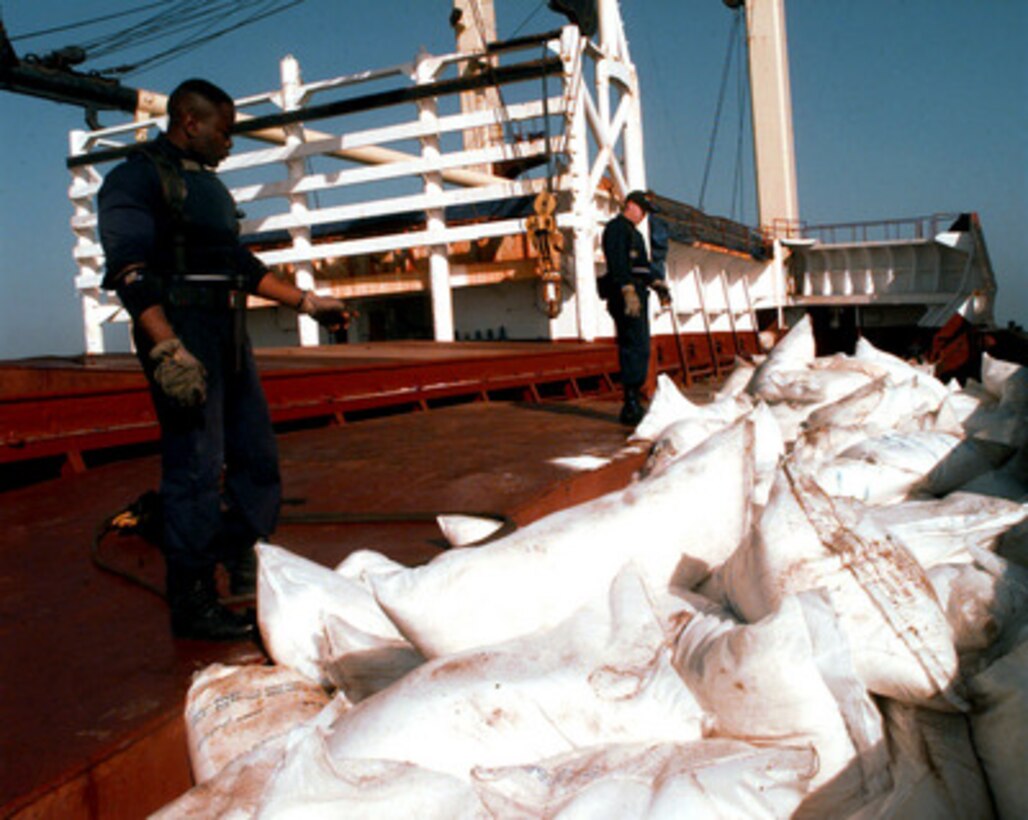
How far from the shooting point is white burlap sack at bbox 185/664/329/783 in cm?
133

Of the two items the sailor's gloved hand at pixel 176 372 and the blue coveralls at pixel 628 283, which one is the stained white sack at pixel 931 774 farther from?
the blue coveralls at pixel 628 283

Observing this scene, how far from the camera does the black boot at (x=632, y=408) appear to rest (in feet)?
15.6

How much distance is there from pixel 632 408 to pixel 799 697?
3620 millimetres

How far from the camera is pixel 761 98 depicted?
17.2m

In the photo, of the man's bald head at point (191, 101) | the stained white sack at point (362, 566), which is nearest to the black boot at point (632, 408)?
the stained white sack at point (362, 566)

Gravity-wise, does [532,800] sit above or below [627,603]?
below

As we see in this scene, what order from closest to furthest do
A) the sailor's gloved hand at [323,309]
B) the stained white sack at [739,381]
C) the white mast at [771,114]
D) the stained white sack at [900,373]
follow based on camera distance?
the sailor's gloved hand at [323,309] < the stained white sack at [900,373] < the stained white sack at [739,381] < the white mast at [771,114]

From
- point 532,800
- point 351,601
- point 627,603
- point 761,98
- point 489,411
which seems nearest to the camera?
point 532,800

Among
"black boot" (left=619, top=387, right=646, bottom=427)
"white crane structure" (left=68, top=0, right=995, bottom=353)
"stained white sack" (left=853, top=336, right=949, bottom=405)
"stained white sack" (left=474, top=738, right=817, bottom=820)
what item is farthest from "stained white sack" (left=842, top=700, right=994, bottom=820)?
"white crane structure" (left=68, top=0, right=995, bottom=353)

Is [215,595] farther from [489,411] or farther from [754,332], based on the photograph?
Answer: [754,332]

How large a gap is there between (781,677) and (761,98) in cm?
1809

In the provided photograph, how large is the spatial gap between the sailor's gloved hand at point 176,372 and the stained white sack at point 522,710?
79 centimetres

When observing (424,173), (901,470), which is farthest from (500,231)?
(901,470)

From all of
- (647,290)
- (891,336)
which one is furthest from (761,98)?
(647,290)
